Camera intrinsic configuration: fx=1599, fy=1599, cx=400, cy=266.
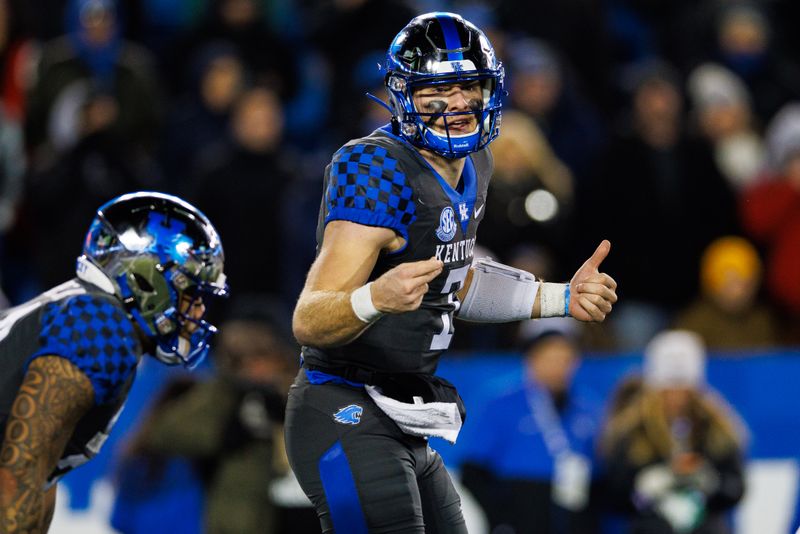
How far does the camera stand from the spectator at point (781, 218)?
11.0m

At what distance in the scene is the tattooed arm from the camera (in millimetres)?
5262

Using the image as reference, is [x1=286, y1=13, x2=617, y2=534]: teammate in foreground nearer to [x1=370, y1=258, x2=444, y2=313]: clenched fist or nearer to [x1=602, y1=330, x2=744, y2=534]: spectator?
[x1=370, y1=258, x2=444, y2=313]: clenched fist

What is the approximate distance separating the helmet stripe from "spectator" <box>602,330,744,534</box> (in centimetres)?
438

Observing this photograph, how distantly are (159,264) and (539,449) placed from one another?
412 cm

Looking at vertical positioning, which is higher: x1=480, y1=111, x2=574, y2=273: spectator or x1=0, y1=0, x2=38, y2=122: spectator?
x1=0, y1=0, x2=38, y2=122: spectator

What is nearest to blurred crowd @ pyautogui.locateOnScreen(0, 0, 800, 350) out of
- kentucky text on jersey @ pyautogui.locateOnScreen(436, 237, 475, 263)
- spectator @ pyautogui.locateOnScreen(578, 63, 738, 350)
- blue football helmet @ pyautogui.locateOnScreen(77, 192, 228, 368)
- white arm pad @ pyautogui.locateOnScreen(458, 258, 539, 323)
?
spectator @ pyautogui.locateOnScreen(578, 63, 738, 350)

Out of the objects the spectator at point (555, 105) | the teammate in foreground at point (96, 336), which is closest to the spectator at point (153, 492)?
the teammate in foreground at point (96, 336)

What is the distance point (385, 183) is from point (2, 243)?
20.6 ft

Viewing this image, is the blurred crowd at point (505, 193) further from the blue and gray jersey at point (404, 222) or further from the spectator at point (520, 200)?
the blue and gray jersey at point (404, 222)

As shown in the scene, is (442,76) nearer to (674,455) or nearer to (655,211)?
(674,455)

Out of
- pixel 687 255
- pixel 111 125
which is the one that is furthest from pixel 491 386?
pixel 111 125

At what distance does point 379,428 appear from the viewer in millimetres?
5383

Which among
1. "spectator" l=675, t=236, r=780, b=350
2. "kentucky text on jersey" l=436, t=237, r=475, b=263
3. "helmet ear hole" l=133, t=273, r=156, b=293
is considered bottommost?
"spectator" l=675, t=236, r=780, b=350

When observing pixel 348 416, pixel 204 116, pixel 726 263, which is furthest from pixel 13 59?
pixel 348 416
